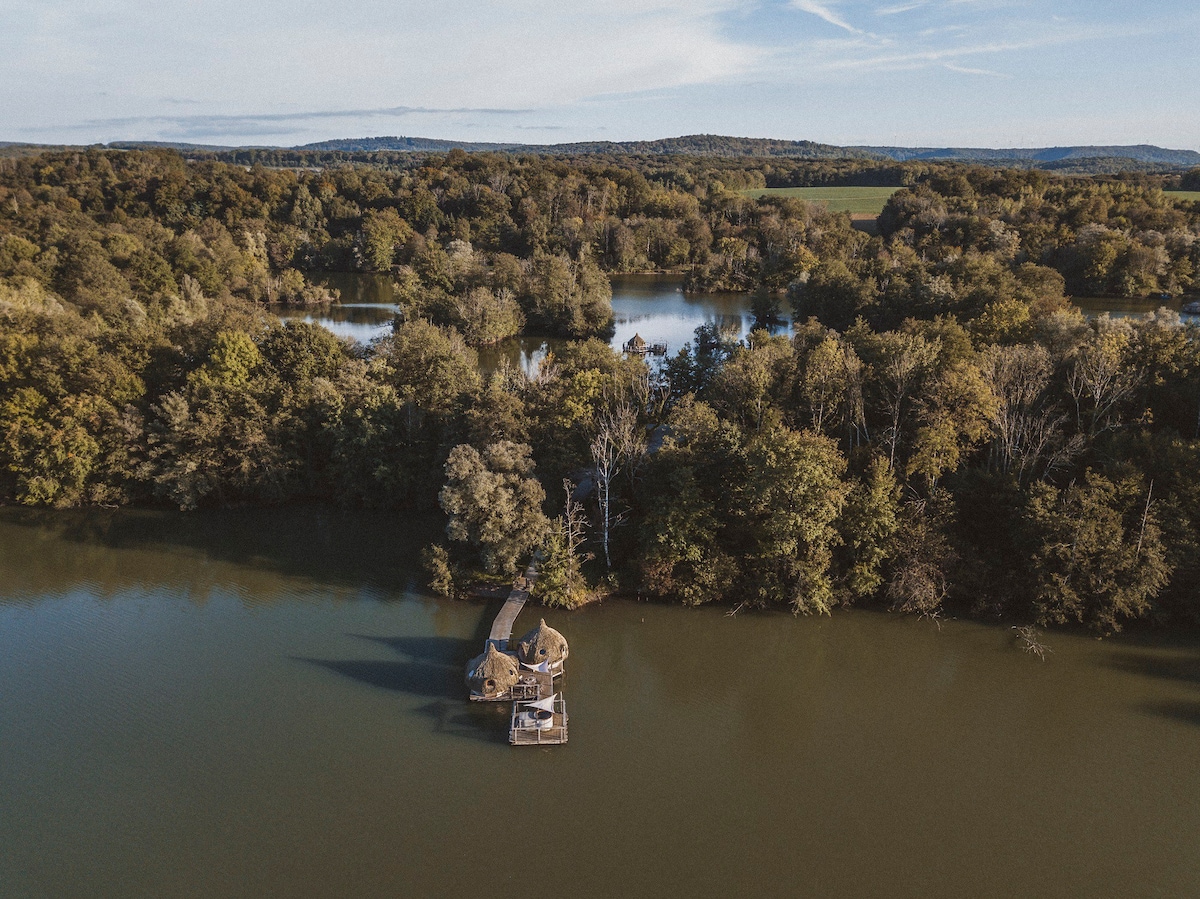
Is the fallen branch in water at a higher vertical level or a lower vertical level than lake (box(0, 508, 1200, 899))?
higher

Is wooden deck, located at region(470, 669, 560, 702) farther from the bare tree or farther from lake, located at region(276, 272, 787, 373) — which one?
lake, located at region(276, 272, 787, 373)

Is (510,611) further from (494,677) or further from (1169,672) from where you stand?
(1169,672)

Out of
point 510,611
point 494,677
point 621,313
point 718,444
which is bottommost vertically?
point 494,677

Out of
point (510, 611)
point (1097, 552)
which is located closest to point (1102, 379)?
point (1097, 552)

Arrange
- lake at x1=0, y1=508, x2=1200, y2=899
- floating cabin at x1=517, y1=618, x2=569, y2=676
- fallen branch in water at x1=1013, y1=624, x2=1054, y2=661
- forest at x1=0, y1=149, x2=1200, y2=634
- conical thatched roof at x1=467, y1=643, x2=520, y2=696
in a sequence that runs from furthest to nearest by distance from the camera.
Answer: forest at x1=0, y1=149, x2=1200, y2=634 < fallen branch in water at x1=1013, y1=624, x2=1054, y2=661 < floating cabin at x1=517, y1=618, x2=569, y2=676 < conical thatched roof at x1=467, y1=643, x2=520, y2=696 < lake at x1=0, y1=508, x2=1200, y2=899

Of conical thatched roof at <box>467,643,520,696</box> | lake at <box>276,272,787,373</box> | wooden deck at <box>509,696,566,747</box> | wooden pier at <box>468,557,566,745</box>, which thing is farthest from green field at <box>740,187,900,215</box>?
wooden deck at <box>509,696,566,747</box>

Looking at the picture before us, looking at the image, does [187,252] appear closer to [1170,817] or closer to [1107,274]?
[1170,817]

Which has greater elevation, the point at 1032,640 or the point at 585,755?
the point at 1032,640
